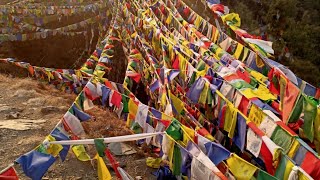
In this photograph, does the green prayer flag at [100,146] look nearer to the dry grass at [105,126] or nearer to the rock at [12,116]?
the dry grass at [105,126]

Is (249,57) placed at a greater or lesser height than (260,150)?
greater

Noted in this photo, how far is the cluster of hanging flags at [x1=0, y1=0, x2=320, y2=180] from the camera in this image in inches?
302

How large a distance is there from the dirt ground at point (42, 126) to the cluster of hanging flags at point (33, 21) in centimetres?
1003

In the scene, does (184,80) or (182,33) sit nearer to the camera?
(184,80)

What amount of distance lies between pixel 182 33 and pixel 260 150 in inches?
437

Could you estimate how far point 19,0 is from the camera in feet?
119

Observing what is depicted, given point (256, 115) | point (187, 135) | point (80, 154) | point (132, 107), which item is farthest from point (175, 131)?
point (80, 154)

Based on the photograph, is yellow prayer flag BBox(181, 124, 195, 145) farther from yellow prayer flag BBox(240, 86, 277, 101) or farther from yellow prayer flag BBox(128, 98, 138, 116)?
yellow prayer flag BBox(240, 86, 277, 101)

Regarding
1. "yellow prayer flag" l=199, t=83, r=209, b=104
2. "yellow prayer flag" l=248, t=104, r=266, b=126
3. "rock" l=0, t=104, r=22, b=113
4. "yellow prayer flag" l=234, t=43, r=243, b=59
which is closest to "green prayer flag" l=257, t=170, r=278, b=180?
"yellow prayer flag" l=248, t=104, r=266, b=126

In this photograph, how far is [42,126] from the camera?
546 inches

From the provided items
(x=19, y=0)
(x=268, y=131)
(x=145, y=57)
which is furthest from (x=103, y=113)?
(x=19, y=0)

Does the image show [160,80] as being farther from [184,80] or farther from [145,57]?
[145,57]

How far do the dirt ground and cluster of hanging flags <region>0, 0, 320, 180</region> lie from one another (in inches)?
33.7

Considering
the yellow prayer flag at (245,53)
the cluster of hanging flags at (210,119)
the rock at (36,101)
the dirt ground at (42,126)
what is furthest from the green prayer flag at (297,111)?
the rock at (36,101)
